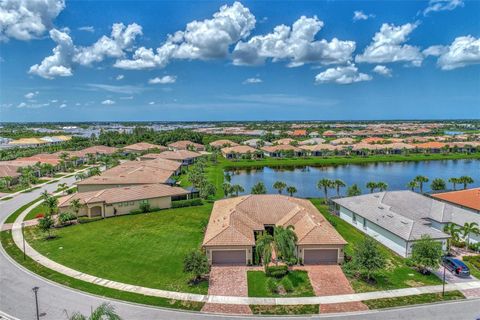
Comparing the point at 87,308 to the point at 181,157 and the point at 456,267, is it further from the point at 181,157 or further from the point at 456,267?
the point at 181,157

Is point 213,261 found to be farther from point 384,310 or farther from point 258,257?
point 384,310

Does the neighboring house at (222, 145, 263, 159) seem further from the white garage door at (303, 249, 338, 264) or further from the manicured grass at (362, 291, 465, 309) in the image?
the manicured grass at (362, 291, 465, 309)

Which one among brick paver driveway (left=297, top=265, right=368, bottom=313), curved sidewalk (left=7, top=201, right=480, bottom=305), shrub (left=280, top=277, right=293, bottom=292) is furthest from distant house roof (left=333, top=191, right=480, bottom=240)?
shrub (left=280, top=277, right=293, bottom=292)

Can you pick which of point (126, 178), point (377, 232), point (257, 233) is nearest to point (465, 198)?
point (377, 232)

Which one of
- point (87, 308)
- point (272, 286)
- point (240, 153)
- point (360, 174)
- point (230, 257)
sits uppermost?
point (240, 153)

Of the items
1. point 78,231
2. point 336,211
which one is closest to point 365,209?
point 336,211

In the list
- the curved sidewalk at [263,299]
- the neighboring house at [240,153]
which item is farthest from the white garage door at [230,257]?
the neighboring house at [240,153]
